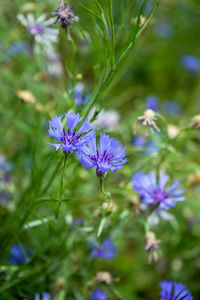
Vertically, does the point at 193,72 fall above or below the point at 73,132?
above

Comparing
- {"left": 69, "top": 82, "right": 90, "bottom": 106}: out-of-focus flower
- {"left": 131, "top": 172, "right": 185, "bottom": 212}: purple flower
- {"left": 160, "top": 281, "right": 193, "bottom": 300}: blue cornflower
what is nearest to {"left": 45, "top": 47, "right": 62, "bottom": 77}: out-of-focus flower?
{"left": 69, "top": 82, "right": 90, "bottom": 106}: out-of-focus flower

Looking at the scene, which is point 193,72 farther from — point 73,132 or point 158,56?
point 73,132

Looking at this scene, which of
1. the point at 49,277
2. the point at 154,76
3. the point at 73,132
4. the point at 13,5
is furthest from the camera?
the point at 154,76

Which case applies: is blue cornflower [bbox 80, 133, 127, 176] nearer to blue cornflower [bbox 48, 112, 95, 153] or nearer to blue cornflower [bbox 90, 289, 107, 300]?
blue cornflower [bbox 48, 112, 95, 153]

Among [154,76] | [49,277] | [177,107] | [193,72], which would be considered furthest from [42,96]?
[193,72]

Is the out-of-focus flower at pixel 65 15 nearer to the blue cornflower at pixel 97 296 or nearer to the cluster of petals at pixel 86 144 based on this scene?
the cluster of petals at pixel 86 144

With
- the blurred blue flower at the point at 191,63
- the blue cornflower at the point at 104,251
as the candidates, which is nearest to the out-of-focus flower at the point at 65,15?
the blue cornflower at the point at 104,251

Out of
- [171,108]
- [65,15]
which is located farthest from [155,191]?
[171,108]
